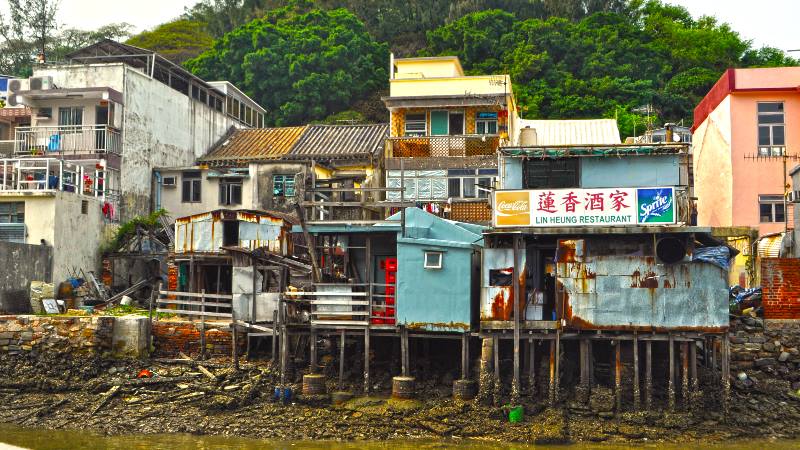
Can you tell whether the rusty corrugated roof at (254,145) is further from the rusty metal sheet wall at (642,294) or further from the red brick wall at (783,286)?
the red brick wall at (783,286)

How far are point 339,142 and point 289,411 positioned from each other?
749 inches

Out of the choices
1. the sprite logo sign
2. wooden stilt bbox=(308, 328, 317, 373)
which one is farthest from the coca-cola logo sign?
wooden stilt bbox=(308, 328, 317, 373)

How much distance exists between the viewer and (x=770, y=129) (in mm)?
31688

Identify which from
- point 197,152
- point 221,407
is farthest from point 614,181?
point 197,152

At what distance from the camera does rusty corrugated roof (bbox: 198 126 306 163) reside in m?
39.3

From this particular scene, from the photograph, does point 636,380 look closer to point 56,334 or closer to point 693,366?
point 693,366

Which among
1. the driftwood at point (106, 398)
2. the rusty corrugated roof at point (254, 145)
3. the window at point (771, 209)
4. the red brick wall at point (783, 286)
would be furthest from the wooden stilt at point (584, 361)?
the rusty corrugated roof at point (254, 145)

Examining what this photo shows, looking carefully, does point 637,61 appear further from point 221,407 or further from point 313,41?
point 221,407

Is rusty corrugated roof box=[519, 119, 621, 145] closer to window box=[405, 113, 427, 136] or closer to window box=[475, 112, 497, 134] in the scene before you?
window box=[475, 112, 497, 134]

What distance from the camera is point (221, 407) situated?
2367 cm

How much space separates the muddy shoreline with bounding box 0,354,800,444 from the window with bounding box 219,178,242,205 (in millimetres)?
12053

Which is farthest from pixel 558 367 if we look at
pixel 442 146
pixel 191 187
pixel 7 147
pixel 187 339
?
pixel 7 147

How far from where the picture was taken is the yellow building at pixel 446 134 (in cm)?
3291

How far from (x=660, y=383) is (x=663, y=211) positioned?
4.61 m
